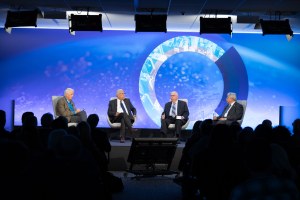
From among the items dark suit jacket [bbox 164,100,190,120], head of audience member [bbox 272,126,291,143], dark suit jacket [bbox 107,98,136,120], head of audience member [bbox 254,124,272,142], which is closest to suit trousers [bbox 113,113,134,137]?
dark suit jacket [bbox 107,98,136,120]

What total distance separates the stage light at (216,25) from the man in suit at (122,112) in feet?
8.23

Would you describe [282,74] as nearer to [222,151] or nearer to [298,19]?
[298,19]

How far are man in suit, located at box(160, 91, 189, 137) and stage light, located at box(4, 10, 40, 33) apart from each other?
3.54m

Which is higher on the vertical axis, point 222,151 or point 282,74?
point 282,74

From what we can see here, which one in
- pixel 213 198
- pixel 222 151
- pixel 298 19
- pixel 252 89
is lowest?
pixel 213 198

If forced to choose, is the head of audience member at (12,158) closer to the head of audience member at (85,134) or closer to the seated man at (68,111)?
the head of audience member at (85,134)

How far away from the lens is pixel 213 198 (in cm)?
Answer: 399

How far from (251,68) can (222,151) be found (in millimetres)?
8884

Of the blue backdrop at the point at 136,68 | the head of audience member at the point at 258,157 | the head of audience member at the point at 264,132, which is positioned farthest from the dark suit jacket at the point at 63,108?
the head of audience member at the point at 258,157

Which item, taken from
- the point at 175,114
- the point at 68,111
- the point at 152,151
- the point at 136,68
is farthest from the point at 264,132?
the point at 136,68

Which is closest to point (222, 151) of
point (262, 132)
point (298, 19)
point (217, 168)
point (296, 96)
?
point (217, 168)

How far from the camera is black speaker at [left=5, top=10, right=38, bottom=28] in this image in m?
9.80

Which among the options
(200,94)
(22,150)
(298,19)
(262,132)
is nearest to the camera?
(22,150)

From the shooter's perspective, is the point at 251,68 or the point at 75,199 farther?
the point at 251,68
